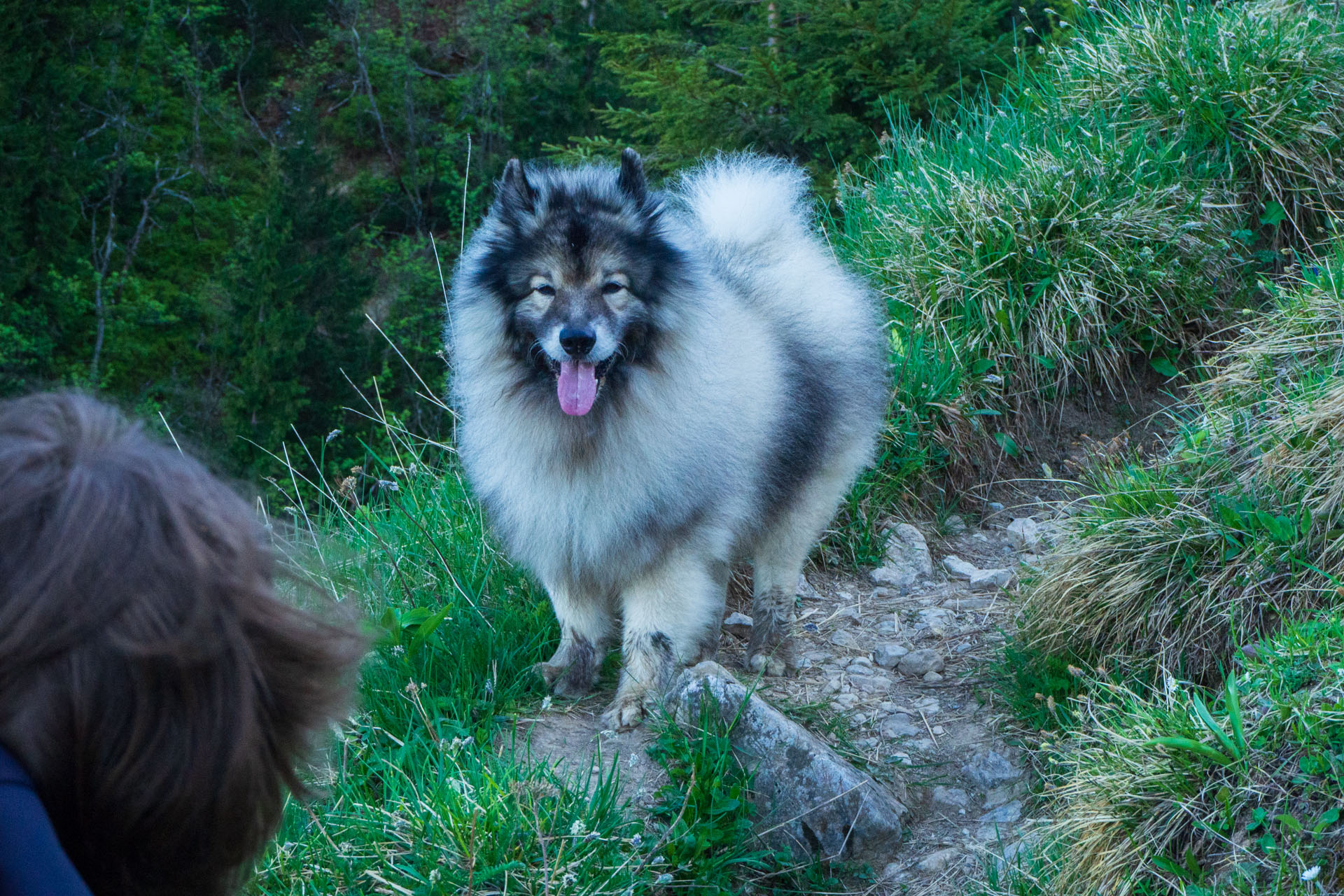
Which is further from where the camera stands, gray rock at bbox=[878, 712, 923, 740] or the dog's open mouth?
gray rock at bbox=[878, 712, 923, 740]

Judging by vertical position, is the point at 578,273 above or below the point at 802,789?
above

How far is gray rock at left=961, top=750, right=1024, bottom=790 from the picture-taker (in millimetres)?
3309

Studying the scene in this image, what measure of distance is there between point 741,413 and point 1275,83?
352 cm

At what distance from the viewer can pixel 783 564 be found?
4117 millimetres

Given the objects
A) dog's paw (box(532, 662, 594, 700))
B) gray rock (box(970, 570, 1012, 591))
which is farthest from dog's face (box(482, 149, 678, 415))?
gray rock (box(970, 570, 1012, 591))

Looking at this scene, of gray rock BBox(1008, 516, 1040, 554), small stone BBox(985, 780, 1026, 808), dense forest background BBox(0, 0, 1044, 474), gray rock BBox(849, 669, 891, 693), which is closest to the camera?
small stone BBox(985, 780, 1026, 808)

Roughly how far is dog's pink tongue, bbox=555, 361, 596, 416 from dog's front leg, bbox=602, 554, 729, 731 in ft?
1.92

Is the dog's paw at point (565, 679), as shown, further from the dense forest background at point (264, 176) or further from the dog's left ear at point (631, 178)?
the dense forest background at point (264, 176)

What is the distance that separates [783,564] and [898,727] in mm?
759

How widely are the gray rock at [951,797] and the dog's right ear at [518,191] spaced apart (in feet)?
6.91

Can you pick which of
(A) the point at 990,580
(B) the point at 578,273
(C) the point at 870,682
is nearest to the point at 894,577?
(A) the point at 990,580

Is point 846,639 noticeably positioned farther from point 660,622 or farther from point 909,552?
point 660,622

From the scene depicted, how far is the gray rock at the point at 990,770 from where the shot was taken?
10.9 feet

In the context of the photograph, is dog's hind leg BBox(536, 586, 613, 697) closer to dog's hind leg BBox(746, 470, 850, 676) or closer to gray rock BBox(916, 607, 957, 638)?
dog's hind leg BBox(746, 470, 850, 676)
